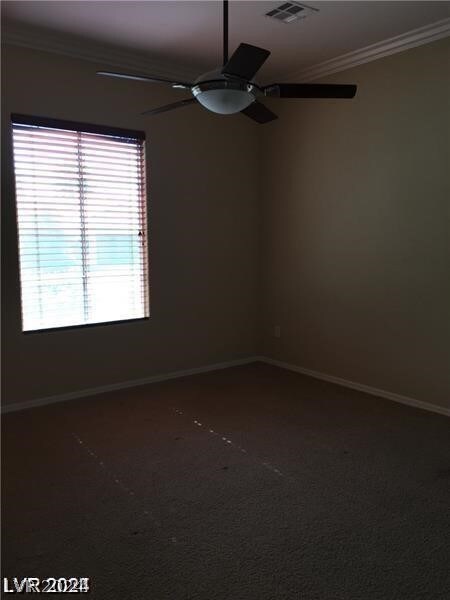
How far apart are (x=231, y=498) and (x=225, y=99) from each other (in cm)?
199

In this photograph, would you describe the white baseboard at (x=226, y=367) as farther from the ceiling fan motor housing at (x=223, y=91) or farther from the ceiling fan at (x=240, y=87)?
the ceiling fan motor housing at (x=223, y=91)

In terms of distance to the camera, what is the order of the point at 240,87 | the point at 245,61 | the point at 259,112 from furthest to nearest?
the point at 259,112, the point at 240,87, the point at 245,61

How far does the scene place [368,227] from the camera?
407 cm

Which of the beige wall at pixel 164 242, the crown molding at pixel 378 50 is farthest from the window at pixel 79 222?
the crown molding at pixel 378 50

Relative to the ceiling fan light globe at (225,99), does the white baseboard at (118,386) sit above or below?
below

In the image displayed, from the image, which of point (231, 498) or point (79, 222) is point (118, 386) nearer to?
point (79, 222)

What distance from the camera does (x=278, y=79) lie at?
4629 millimetres

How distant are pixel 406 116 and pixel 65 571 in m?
3.63

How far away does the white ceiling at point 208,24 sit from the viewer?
10.1ft

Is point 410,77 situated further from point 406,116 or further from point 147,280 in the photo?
point 147,280

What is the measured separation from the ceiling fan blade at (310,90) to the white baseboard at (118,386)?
9.11 ft

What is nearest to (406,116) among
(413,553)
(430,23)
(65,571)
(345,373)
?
(430,23)

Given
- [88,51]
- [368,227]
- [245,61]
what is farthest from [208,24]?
[368,227]

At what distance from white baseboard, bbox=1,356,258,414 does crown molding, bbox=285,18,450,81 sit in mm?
2788
